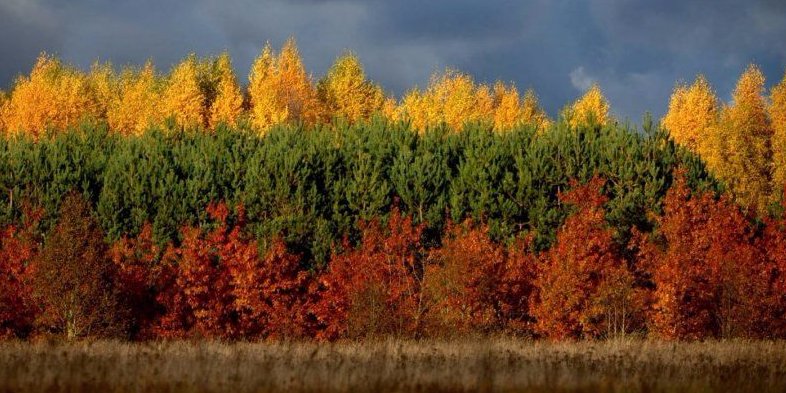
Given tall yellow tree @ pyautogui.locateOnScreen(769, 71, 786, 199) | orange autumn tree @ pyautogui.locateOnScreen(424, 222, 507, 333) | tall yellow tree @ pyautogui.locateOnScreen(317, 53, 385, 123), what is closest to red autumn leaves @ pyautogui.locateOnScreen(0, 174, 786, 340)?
orange autumn tree @ pyautogui.locateOnScreen(424, 222, 507, 333)

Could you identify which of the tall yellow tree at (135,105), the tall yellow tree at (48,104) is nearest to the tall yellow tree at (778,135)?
the tall yellow tree at (135,105)

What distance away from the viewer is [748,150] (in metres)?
60.0

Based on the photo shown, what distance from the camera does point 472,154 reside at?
1348 inches

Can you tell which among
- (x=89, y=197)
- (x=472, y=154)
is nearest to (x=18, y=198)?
(x=89, y=197)

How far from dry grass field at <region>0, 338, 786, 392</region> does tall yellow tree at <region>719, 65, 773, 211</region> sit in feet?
132

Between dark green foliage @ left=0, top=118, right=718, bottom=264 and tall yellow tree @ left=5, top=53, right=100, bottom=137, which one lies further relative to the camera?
tall yellow tree @ left=5, top=53, right=100, bottom=137

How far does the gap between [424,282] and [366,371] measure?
1403 cm

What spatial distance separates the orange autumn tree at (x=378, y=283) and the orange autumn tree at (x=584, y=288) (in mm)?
4350

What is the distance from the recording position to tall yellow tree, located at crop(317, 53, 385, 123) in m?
75.9

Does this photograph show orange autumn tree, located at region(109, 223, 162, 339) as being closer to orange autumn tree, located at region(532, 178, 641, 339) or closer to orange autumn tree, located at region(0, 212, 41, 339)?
orange autumn tree, located at region(0, 212, 41, 339)

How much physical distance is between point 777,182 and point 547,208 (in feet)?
94.6

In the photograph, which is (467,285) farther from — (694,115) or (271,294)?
(694,115)

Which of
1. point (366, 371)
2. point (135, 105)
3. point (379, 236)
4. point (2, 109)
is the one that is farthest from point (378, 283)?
point (2, 109)

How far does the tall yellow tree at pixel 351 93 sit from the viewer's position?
7594cm
